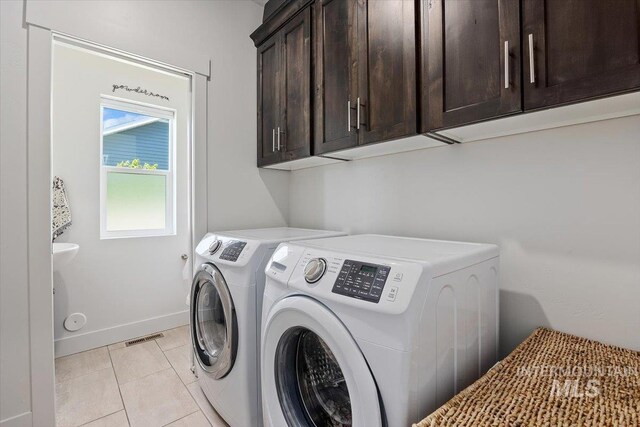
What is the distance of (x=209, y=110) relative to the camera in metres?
2.09

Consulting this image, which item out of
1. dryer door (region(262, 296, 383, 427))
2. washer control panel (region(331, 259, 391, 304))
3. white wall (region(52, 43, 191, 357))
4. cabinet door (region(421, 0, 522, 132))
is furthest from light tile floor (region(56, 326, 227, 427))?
cabinet door (region(421, 0, 522, 132))

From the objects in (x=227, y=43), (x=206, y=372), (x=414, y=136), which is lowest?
(x=206, y=372)

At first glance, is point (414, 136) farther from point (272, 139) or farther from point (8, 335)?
point (8, 335)

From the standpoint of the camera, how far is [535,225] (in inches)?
47.9

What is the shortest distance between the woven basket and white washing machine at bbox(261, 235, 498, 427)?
0.32 ft

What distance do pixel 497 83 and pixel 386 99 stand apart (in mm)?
451

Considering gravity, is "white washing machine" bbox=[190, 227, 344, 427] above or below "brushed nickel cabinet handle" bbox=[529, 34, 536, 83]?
below

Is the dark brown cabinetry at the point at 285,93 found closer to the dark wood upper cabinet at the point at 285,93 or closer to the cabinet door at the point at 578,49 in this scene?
the dark wood upper cabinet at the point at 285,93

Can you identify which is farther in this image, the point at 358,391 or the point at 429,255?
the point at 429,255

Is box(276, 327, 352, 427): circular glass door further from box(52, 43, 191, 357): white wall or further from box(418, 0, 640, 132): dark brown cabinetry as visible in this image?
box(52, 43, 191, 357): white wall

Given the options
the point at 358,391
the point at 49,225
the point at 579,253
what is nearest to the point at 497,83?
the point at 579,253

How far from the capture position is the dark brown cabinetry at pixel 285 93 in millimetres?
1782

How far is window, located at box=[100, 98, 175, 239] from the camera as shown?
104 inches

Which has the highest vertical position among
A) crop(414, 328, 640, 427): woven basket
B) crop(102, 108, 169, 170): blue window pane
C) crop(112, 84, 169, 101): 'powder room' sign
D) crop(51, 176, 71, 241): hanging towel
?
crop(112, 84, 169, 101): 'powder room' sign
